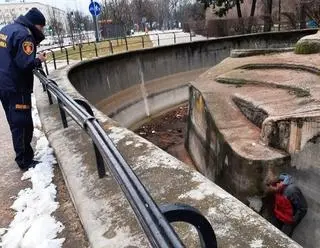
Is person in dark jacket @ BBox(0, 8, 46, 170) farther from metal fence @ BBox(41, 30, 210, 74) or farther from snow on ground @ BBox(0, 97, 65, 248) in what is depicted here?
metal fence @ BBox(41, 30, 210, 74)

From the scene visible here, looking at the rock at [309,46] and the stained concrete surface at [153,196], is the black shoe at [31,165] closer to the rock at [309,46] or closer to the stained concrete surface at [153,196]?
the stained concrete surface at [153,196]

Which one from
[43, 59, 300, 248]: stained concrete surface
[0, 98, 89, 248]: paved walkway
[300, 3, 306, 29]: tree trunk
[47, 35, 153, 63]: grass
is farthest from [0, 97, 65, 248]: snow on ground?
[300, 3, 306, 29]: tree trunk

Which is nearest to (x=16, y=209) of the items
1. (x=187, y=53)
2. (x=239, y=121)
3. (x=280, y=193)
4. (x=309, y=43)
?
(x=280, y=193)

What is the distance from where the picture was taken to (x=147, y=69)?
18.8 m

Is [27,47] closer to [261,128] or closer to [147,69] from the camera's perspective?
[261,128]

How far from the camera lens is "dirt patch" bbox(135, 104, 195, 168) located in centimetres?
1335

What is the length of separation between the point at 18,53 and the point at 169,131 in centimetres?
1198

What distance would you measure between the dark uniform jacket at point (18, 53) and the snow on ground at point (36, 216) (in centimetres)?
97

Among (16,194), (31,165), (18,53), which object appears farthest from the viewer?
(31,165)

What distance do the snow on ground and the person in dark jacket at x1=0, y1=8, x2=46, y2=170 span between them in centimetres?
36

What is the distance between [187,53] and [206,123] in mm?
12288

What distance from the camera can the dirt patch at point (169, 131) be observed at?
13347 millimetres

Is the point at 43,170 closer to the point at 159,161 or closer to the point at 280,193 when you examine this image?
the point at 159,161

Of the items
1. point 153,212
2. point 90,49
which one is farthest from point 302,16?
point 153,212
